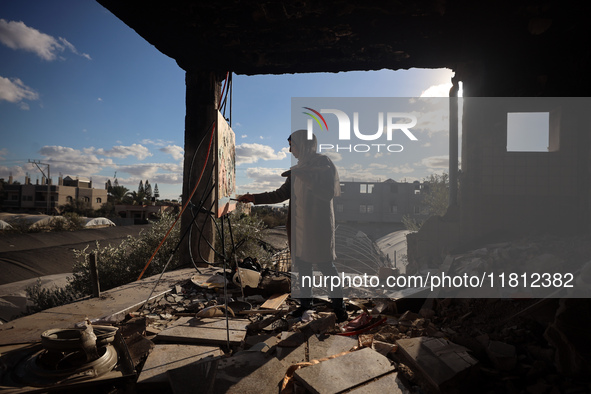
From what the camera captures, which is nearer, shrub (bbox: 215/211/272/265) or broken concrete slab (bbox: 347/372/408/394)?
broken concrete slab (bbox: 347/372/408/394)

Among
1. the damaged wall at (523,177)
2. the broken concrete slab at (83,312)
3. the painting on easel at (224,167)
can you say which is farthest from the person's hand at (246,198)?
the damaged wall at (523,177)

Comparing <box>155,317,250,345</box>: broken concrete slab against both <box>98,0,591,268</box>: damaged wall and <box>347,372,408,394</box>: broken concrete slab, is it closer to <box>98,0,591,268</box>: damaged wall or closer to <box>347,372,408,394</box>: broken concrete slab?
<box>347,372,408,394</box>: broken concrete slab

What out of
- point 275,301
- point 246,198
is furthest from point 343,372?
point 246,198

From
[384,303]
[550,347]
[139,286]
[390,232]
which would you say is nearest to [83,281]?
[139,286]

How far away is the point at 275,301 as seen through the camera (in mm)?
3727

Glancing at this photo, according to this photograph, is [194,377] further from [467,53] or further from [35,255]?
[35,255]

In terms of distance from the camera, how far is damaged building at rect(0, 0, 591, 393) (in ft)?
6.82

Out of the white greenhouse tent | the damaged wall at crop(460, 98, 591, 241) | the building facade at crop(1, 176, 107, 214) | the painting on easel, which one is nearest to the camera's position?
the painting on easel

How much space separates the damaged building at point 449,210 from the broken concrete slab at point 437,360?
0.04ft

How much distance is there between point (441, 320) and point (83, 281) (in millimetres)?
5764

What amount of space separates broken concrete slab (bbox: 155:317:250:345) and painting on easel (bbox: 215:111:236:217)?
3.35 ft

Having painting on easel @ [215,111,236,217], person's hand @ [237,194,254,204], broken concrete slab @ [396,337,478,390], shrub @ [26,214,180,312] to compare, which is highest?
painting on easel @ [215,111,236,217]

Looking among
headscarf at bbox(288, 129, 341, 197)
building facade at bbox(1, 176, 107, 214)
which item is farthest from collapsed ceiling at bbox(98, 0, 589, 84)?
building facade at bbox(1, 176, 107, 214)

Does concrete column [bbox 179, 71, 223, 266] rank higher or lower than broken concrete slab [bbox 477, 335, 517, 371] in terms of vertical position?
higher
